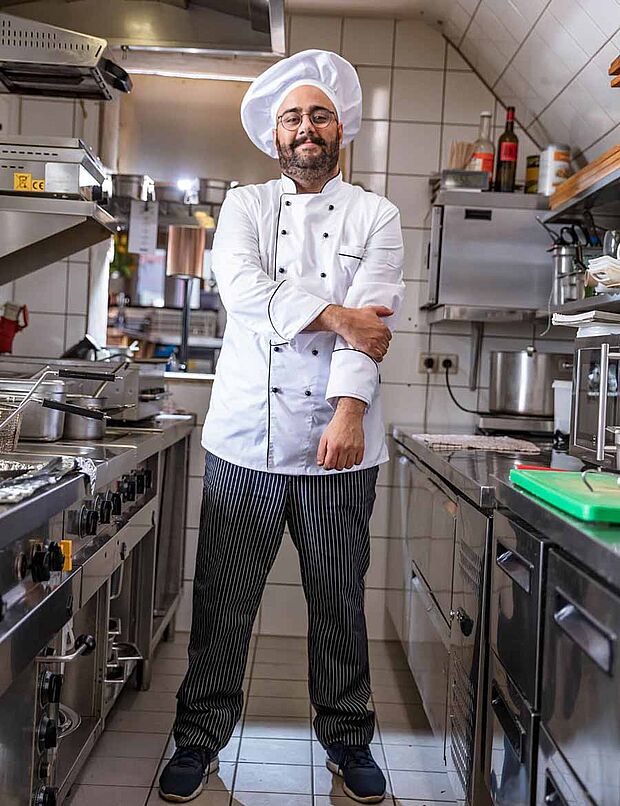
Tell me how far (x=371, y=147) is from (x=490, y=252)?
0.66 metres

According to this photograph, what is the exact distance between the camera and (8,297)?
3336mm

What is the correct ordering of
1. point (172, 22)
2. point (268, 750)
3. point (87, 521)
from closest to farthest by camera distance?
point (87, 521) → point (268, 750) → point (172, 22)

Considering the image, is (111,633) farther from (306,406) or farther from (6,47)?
(6,47)

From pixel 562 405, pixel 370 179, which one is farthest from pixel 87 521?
pixel 370 179

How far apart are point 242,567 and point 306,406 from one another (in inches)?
15.3

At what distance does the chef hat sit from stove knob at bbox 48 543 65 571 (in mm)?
1167

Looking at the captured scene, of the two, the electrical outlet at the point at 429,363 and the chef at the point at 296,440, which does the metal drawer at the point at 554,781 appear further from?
the electrical outlet at the point at 429,363

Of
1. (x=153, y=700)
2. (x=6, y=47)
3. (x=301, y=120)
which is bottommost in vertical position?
(x=153, y=700)

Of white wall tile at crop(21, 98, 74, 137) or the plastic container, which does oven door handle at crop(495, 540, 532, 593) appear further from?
white wall tile at crop(21, 98, 74, 137)

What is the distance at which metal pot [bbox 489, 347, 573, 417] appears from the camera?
3008 mm

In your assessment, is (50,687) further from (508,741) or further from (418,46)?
(418,46)

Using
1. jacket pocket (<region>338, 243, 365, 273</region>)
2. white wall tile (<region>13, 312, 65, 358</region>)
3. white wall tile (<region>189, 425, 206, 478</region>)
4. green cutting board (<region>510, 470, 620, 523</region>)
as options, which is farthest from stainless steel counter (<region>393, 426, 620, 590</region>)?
white wall tile (<region>13, 312, 65, 358</region>)

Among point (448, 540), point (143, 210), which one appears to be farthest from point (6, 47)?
point (448, 540)

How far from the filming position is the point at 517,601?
1.50m
